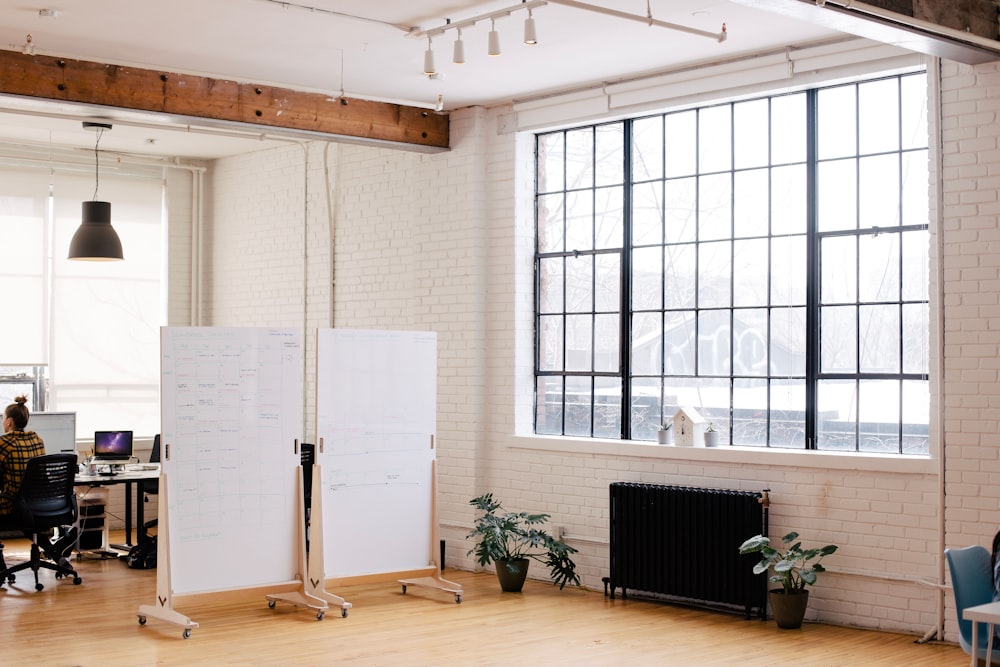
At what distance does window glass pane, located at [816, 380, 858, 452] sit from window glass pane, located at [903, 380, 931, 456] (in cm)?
32

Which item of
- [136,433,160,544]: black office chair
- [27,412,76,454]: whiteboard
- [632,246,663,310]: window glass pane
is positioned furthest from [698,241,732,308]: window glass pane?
[27,412,76,454]: whiteboard

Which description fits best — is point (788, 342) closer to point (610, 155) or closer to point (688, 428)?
point (688, 428)

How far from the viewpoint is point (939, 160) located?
6.63m

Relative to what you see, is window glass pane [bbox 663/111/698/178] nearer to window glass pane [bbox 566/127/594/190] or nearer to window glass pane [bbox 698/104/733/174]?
window glass pane [bbox 698/104/733/174]

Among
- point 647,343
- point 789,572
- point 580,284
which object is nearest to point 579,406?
point 647,343

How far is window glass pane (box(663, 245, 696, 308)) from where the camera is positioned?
Result: 802cm

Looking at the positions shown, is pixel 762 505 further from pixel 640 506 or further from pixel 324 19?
pixel 324 19

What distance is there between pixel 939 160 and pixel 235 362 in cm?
442

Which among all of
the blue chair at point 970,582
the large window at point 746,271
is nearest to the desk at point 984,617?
the blue chair at point 970,582

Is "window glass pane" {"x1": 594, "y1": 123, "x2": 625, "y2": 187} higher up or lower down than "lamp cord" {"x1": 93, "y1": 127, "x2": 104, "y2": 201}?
lower down

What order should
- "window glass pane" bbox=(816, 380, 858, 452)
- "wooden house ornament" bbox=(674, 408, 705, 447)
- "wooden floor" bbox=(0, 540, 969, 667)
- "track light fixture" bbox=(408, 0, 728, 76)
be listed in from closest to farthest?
"track light fixture" bbox=(408, 0, 728, 76) < "wooden floor" bbox=(0, 540, 969, 667) < "window glass pane" bbox=(816, 380, 858, 452) < "wooden house ornament" bbox=(674, 408, 705, 447)

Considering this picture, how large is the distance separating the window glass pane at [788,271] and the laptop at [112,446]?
18.8 feet

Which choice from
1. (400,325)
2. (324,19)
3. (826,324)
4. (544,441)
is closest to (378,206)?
(400,325)

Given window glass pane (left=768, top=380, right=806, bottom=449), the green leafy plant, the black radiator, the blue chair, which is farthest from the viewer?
window glass pane (left=768, top=380, right=806, bottom=449)
